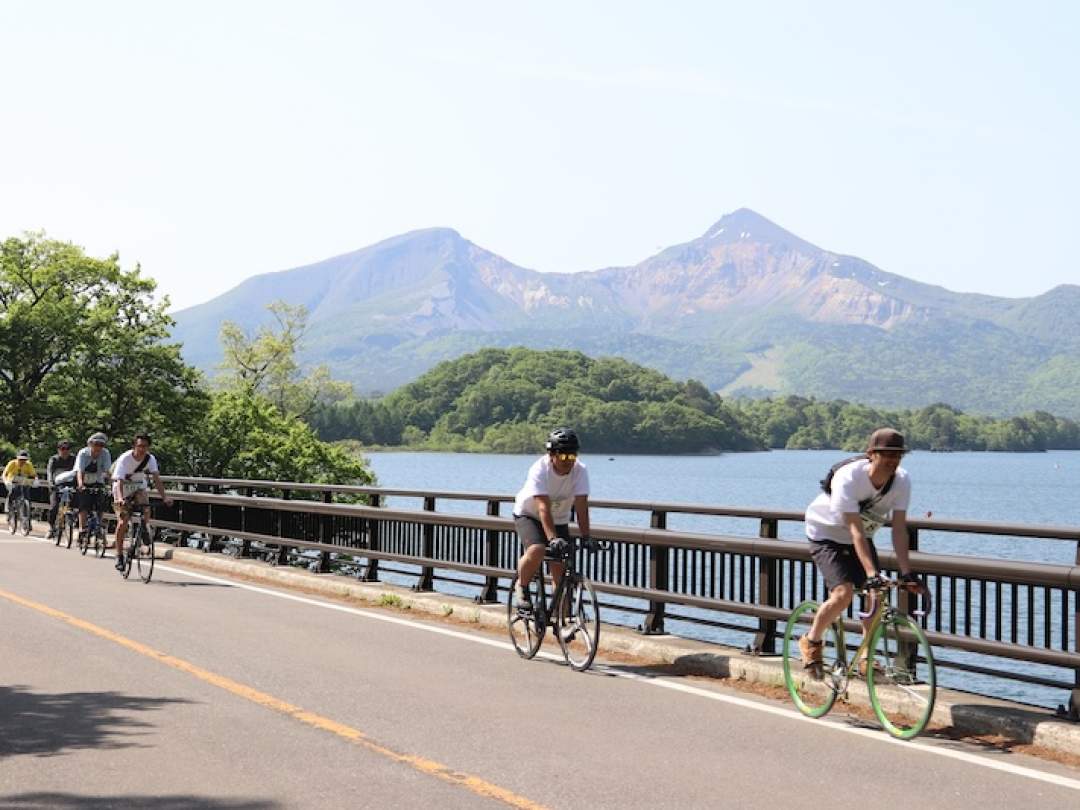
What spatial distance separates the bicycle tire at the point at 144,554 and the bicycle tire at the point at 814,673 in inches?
426

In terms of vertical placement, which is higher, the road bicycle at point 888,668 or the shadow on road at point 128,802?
the road bicycle at point 888,668

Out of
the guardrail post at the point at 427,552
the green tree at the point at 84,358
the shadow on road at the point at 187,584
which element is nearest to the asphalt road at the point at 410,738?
the guardrail post at the point at 427,552

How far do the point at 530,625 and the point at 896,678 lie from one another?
3.86 m

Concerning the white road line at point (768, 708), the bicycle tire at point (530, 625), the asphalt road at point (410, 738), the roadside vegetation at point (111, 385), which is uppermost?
the roadside vegetation at point (111, 385)

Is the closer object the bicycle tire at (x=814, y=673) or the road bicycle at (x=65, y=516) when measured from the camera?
the bicycle tire at (x=814, y=673)

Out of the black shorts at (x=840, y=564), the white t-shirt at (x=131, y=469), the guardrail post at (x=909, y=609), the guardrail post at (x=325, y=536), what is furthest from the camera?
the white t-shirt at (x=131, y=469)

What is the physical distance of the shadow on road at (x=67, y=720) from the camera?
7828mm

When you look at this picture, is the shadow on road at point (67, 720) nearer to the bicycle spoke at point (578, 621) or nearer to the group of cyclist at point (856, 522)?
the bicycle spoke at point (578, 621)

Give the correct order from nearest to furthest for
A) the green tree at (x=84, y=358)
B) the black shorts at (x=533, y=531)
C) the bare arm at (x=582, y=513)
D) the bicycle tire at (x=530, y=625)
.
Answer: the bare arm at (x=582, y=513)
the black shorts at (x=533, y=531)
the bicycle tire at (x=530, y=625)
the green tree at (x=84, y=358)

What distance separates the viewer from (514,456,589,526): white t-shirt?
11.4 m

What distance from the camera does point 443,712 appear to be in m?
9.01

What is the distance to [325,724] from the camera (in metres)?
8.48

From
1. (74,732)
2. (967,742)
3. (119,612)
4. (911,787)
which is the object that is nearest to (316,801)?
(74,732)

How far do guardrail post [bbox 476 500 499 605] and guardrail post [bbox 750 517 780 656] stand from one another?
421 centimetres
